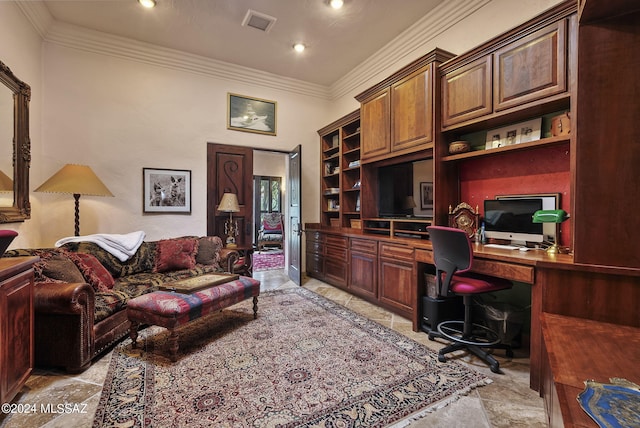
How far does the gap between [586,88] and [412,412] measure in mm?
1982

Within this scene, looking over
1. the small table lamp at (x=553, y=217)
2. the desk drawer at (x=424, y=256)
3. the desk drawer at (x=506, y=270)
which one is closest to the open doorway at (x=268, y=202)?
the desk drawer at (x=424, y=256)

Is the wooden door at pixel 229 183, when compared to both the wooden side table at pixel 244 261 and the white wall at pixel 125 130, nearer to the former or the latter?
the white wall at pixel 125 130

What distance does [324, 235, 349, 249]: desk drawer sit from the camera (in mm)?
4043

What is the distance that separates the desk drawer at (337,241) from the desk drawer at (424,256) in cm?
137

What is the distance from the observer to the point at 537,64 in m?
2.17

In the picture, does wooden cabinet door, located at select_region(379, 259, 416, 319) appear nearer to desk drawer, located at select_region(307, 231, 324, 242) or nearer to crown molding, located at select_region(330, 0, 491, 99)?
desk drawer, located at select_region(307, 231, 324, 242)

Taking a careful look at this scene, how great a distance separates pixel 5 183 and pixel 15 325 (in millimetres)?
1826

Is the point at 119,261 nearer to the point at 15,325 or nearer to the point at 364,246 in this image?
the point at 15,325

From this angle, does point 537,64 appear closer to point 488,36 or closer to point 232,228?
point 488,36

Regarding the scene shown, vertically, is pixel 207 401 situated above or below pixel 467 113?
below

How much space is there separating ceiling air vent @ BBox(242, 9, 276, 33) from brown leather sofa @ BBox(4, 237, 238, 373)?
3205mm

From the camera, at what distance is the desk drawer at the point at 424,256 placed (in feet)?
8.59

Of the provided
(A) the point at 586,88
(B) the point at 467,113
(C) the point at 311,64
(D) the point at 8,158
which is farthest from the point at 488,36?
(D) the point at 8,158

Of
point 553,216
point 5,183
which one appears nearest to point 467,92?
point 553,216
